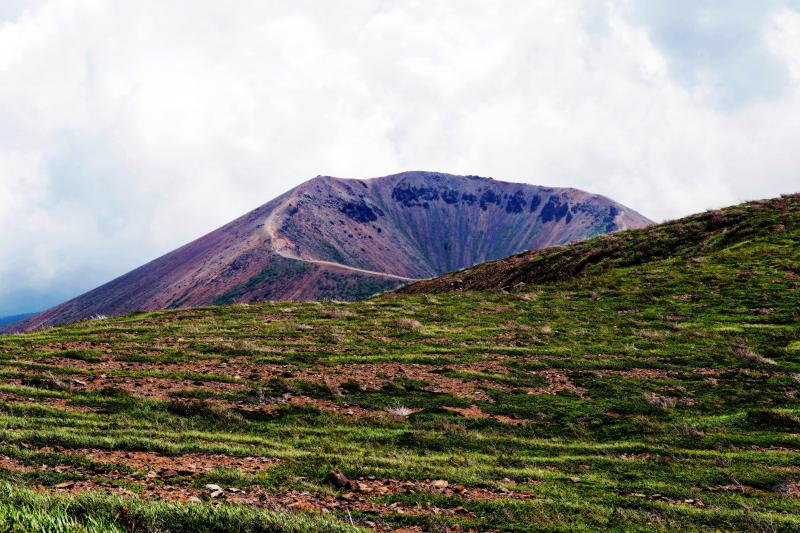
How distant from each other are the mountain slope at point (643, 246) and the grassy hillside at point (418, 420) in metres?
11.6

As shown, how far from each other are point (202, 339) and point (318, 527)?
55.4 ft

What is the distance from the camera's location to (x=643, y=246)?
40562 millimetres

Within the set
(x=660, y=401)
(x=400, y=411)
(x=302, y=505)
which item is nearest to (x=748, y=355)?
(x=660, y=401)

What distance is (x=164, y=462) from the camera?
30.7 feet

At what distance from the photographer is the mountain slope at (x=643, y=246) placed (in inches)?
1499

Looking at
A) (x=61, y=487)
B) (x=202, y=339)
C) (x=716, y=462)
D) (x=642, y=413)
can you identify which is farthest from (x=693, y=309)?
(x=61, y=487)

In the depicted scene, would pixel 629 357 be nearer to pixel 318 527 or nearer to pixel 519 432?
pixel 519 432

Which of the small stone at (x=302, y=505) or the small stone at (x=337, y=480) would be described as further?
the small stone at (x=337, y=480)

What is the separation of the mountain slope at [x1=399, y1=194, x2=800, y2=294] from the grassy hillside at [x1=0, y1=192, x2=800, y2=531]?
11.6m

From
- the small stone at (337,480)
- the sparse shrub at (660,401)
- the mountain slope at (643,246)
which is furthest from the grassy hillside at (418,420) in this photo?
the mountain slope at (643,246)

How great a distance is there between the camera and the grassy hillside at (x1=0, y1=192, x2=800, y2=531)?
7945mm

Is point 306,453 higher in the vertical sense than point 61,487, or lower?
lower

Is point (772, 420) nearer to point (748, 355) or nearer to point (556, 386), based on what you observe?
point (556, 386)

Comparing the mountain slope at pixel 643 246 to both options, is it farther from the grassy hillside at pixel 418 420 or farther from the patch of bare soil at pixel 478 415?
the patch of bare soil at pixel 478 415
